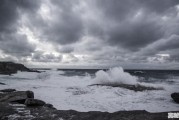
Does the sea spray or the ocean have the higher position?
the sea spray

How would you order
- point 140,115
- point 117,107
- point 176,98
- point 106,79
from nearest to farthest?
point 140,115 < point 117,107 < point 176,98 < point 106,79

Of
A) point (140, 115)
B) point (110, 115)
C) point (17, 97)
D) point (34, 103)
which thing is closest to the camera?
point (140, 115)

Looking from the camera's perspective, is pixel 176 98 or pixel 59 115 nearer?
pixel 59 115

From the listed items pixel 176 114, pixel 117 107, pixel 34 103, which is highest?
pixel 176 114

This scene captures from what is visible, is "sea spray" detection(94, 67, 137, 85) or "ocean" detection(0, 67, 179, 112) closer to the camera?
"ocean" detection(0, 67, 179, 112)

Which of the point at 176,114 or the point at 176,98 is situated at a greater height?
the point at 176,114

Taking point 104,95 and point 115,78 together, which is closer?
point 104,95

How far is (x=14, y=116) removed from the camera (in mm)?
4824

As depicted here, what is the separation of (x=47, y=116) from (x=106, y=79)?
A: 18.7 meters

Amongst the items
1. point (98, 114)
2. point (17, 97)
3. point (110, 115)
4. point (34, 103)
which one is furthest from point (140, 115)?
point (17, 97)

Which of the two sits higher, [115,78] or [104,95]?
[115,78]

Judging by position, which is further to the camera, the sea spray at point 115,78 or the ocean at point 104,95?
the sea spray at point 115,78

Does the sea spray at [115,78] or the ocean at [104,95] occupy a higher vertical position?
the sea spray at [115,78]

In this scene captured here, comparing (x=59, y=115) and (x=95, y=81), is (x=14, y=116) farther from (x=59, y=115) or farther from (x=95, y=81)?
(x=95, y=81)
